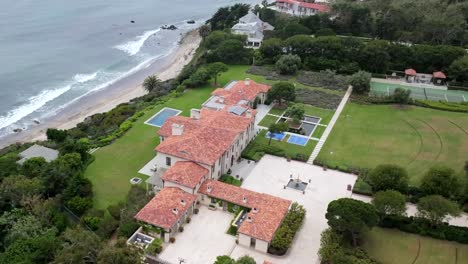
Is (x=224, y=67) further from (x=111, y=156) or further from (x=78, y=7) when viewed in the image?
(x=78, y=7)

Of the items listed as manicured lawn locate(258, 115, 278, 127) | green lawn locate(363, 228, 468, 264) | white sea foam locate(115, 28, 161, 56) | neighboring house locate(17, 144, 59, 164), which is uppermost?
neighboring house locate(17, 144, 59, 164)

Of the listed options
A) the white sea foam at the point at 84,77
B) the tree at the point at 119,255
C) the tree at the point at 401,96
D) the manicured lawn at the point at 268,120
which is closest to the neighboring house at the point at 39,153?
the tree at the point at 119,255

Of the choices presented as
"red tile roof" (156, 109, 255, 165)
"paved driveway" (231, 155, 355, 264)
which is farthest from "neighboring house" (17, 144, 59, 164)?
"paved driveway" (231, 155, 355, 264)

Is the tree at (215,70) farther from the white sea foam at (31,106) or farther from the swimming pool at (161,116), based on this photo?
the white sea foam at (31,106)

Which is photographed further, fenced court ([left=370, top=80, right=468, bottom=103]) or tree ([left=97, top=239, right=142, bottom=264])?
fenced court ([left=370, top=80, right=468, bottom=103])

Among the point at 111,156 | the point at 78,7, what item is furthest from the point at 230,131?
the point at 78,7

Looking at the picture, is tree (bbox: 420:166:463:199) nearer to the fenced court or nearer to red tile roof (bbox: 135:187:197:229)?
red tile roof (bbox: 135:187:197:229)

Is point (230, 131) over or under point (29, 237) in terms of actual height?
over
